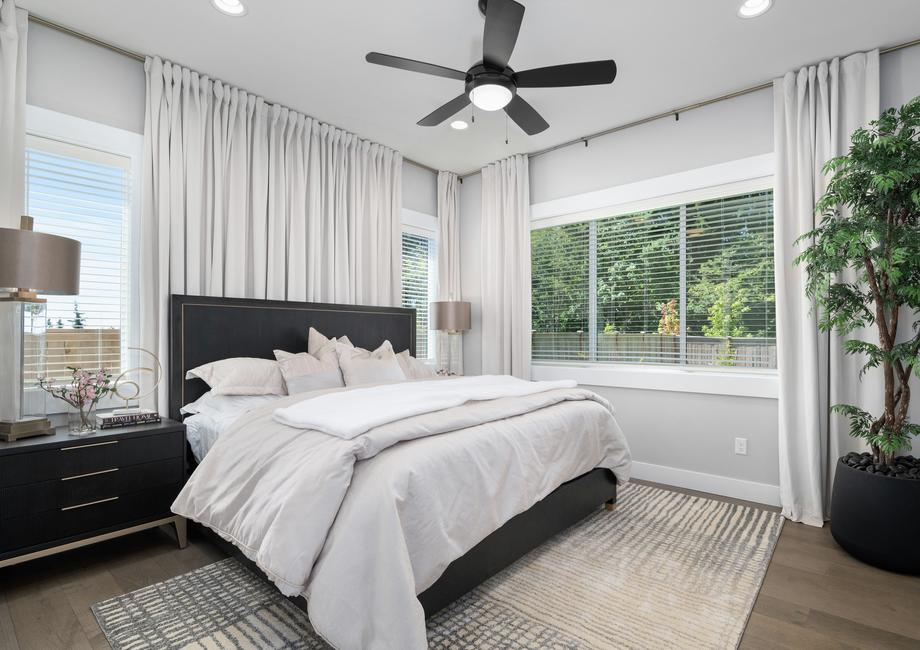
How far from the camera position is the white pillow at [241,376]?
9.62 feet

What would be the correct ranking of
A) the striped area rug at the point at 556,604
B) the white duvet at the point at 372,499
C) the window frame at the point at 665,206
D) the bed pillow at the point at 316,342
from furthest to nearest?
the bed pillow at the point at 316,342 → the window frame at the point at 665,206 → the striped area rug at the point at 556,604 → the white duvet at the point at 372,499

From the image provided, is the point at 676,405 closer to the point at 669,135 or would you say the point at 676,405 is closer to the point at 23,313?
the point at 669,135

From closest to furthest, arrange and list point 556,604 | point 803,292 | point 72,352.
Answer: point 556,604 → point 72,352 → point 803,292

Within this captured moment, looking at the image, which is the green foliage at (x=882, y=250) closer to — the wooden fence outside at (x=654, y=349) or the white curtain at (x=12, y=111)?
the wooden fence outside at (x=654, y=349)

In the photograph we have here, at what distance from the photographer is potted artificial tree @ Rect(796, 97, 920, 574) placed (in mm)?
2365

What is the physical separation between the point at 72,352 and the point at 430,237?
10.6ft

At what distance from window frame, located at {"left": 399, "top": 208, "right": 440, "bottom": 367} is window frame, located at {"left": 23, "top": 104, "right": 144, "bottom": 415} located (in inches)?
92.8

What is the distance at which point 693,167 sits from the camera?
3.76 meters

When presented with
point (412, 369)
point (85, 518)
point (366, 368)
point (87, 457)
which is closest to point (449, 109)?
point (366, 368)

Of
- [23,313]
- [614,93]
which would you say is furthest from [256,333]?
[614,93]

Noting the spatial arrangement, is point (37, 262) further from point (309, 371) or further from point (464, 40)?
point (464, 40)

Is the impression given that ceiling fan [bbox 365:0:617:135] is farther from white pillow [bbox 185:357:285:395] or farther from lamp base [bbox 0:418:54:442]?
lamp base [bbox 0:418:54:442]

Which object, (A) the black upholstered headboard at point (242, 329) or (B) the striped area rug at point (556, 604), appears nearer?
(B) the striped area rug at point (556, 604)

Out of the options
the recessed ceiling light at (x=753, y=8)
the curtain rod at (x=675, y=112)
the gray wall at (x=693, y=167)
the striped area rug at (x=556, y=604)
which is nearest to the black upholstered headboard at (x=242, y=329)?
the striped area rug at (x=556, y=604)
